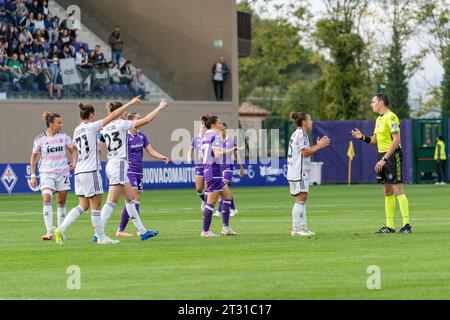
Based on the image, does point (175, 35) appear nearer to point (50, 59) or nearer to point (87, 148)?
point (50, 59)

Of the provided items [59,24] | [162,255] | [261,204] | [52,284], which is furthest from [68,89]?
[52,284]

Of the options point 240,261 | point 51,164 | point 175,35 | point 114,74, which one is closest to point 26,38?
point 114,74

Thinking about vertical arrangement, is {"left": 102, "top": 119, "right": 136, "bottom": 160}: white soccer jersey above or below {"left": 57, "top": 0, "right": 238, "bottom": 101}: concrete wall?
below

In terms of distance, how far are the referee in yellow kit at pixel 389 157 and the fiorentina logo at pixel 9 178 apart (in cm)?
2383

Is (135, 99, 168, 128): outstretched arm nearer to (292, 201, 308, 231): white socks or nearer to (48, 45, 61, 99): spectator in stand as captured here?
(292, 201, 308, 231): white socks

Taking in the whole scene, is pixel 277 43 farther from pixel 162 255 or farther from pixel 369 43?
pixel 162 255

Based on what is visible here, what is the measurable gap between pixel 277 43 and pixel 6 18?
108 feet

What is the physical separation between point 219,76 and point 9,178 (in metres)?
13.5

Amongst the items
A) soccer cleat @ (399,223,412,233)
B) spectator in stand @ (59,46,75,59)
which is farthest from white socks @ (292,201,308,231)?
spectator in stand @ (59,46,75,59)

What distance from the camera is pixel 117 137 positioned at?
19156 mm

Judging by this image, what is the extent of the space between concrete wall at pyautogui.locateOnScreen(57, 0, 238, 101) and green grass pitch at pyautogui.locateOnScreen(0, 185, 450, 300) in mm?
24715

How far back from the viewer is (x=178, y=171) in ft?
155

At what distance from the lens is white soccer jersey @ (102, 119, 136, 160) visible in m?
19.1

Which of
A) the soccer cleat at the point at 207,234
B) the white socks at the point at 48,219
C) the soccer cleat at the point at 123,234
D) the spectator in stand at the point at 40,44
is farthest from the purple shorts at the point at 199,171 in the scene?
the spectator in stand at the point at 40,44
